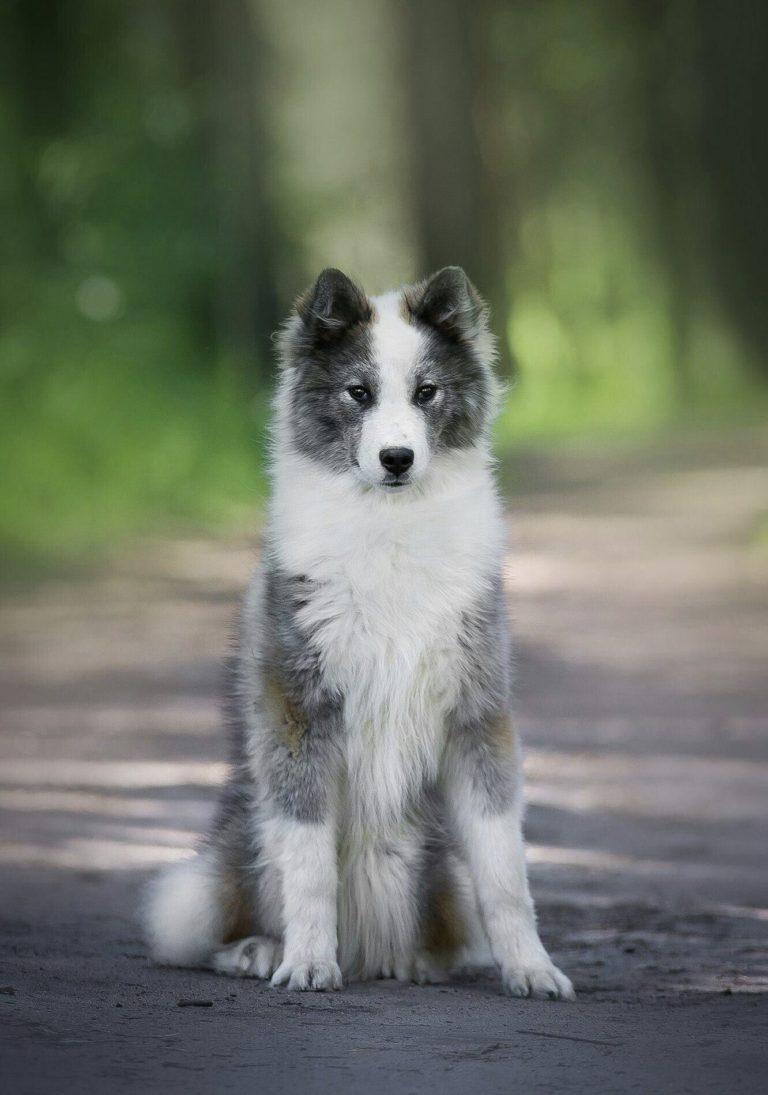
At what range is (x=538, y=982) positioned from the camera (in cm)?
480

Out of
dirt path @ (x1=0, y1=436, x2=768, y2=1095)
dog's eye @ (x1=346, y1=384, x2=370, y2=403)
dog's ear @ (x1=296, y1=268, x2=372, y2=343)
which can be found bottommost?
dirt path @ (x1=0, y1=436, x2=768, y2=1095)

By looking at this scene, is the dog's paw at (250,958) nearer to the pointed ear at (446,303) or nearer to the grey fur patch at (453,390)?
the grey fur patch at (453,390)

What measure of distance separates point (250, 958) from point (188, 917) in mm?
226

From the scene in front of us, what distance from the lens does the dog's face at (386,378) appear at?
190 inches

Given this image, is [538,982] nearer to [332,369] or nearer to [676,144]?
[332,369]

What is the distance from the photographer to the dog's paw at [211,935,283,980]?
195 inches

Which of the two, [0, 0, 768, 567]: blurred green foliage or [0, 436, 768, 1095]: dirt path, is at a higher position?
[0, 0, 768, 567]: blurred green foliage

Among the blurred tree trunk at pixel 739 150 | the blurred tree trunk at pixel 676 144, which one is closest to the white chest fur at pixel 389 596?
the blurred tree trunk at pixel 739 150

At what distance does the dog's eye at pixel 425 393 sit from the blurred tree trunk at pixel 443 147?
11.2 meters

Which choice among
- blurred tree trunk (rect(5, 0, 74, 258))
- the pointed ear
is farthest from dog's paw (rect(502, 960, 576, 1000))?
blurred tree trunk (rect(5, 0, 74, 258))

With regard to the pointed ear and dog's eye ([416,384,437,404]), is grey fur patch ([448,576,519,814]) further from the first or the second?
the pointed ear

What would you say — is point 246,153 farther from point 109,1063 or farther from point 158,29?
point 109,1063

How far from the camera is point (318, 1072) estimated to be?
3701 mm

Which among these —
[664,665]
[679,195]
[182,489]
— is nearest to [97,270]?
[182,489]
